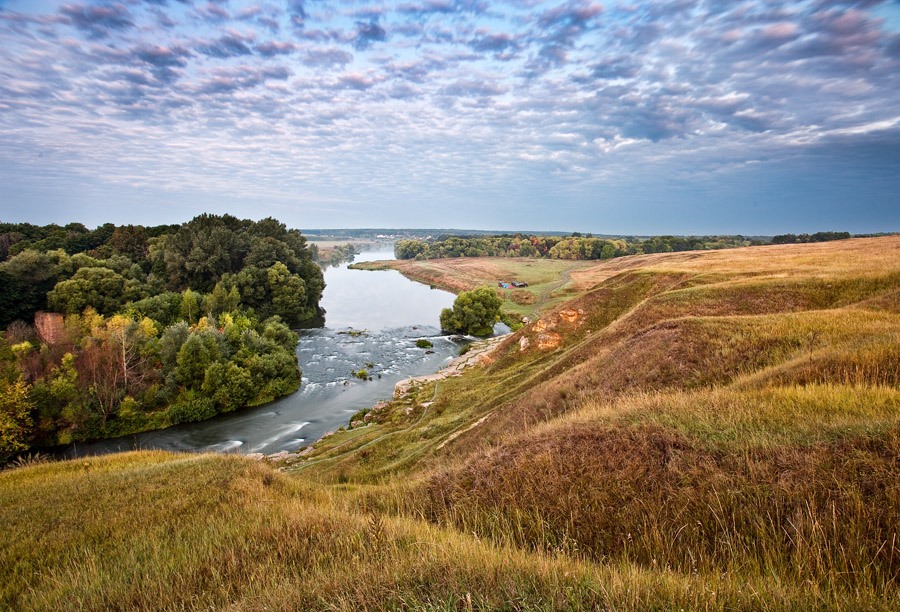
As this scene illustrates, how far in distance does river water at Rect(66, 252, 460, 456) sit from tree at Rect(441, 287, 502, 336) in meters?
3.00

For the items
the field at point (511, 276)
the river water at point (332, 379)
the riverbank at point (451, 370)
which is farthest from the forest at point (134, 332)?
the field at point (511, 276)

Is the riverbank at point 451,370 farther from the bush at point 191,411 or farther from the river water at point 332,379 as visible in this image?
the bush at point 191,411

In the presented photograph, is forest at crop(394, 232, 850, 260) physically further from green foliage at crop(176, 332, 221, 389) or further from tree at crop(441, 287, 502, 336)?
green foliage at crop(176, 332, 221, 389)

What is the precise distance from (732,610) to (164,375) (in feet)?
146

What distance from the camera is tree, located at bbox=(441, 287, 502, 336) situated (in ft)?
206

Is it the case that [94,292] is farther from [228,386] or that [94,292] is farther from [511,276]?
[511,276]

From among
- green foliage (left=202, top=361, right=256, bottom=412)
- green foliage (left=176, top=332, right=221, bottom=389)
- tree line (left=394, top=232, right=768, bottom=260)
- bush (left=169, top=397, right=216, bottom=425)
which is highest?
tree line (left=394, top=232, right=768, bottom=260)

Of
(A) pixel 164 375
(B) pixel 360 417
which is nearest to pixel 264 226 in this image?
(A) pixel 164 375

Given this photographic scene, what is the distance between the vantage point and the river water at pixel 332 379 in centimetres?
3100

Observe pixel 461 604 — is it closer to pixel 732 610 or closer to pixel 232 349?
Result: pixel 732 610

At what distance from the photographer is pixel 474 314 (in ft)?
206

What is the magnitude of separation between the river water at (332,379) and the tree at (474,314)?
3003 millimetres

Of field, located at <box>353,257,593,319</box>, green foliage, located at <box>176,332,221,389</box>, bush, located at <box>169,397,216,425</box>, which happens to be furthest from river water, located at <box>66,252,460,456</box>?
field, located at <box>353,257,593,319</box>

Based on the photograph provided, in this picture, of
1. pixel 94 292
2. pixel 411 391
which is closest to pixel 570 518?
pixel 411 391
